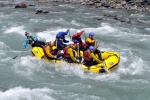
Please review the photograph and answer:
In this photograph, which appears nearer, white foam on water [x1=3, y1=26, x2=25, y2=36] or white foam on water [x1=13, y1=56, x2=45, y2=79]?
white foam on water [x1=13, y1=56, x2=45, y2=79]

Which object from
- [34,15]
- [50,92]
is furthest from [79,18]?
[50,92]

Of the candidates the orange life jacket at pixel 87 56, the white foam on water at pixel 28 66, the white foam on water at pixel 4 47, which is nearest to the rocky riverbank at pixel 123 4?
the white foam on water at pixel 4 47

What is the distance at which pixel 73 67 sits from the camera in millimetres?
16016

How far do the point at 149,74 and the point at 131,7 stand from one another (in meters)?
18.9

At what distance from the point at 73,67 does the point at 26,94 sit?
3346mm

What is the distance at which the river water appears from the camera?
547 inches

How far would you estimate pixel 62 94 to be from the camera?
13.8m

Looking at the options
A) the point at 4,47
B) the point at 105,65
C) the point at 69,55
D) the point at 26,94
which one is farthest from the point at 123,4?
the point at 26,94

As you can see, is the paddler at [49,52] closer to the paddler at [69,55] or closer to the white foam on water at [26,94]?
the paddler at [69,55]

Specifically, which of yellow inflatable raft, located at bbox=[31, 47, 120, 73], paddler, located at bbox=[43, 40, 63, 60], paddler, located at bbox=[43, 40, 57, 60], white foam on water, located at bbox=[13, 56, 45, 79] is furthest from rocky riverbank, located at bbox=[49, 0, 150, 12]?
white foam on water, located at bbox=[13, 56, 45, 79]

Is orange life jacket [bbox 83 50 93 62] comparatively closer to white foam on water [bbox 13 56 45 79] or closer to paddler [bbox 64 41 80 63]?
paddler [bbox 64 41 80 63]

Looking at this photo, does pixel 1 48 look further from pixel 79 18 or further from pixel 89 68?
pixel 79 18

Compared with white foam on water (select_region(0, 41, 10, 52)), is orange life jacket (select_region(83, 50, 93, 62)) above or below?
above

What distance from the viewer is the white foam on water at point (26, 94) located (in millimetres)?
13219
